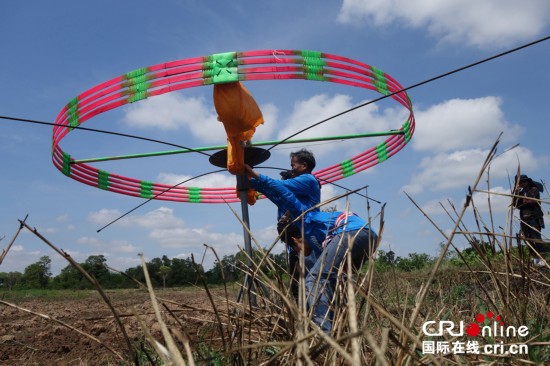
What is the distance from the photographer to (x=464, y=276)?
5621 millimetres

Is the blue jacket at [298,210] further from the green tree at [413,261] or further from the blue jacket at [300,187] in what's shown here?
the green tree at [413,261]

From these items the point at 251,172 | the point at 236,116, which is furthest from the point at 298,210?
the point at 236,116

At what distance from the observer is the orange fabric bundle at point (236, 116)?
279cm

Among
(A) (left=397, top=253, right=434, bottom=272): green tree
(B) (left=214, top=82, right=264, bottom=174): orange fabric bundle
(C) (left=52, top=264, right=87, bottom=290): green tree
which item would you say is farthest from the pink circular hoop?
(C) (left=52, top=264, right=87, bottom=290): green tree

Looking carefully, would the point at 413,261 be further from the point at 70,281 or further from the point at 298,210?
the point at 70,281

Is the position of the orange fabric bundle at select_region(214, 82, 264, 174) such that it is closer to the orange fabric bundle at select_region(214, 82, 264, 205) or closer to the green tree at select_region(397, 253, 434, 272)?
the orange fabric bundle at select_region(214, 82, 264, 205)

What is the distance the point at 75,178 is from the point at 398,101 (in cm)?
321

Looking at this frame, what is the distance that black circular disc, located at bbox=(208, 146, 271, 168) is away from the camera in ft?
10.0

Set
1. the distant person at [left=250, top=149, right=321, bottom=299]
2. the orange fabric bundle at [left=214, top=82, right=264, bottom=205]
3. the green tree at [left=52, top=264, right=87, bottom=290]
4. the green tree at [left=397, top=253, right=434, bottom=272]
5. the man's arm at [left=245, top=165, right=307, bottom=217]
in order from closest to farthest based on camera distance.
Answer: the orange fabric bundle at [left=214, top=82, right=264, bottom=205], the man's arm at [left=245, top=165, right=307, bottom=217], the distant person at [left=250, top=149, right=321, bottom=299], the green tree at [left=397, top=253, right=434, bottom=272], the green tree at [left=52, top=264, right=87, bottom=290]

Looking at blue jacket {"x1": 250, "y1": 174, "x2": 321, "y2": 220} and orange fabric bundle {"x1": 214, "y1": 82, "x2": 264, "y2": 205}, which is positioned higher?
orange fabric bundle {"x1": 214, "y1": 82, "x2": 264, "y2": 205}

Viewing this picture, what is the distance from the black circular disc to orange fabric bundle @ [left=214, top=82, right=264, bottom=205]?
73mm

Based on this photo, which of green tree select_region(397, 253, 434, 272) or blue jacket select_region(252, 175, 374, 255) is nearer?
blue jacket select_region(252, 175, 374, 255)

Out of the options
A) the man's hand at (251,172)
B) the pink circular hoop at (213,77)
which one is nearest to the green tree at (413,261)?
the pink circular hoop at (213,77)

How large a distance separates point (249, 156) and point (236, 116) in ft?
1.27
